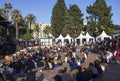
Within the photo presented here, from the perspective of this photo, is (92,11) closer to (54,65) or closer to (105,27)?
(105,27)

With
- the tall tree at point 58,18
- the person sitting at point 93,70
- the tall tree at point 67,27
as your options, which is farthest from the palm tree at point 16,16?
the person sitting at point 93,70

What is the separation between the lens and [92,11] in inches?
2514

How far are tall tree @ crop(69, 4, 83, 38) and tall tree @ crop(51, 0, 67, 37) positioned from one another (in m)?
4.42

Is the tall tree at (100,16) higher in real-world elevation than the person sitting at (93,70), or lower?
higher

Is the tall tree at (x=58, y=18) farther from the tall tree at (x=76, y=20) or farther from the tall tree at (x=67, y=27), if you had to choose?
the tall tree at (x=76, y=20)

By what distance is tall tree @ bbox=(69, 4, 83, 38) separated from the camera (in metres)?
65.6

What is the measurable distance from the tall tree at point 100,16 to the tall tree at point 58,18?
8.67 m

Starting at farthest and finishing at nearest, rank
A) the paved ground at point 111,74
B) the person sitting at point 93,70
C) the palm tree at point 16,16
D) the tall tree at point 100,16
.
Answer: the palm tree at point 16,16
the tall tree at point 100,16
the paved ground at point 111,74
the person sitting at point 93,70

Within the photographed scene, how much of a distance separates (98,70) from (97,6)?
48.1 meters

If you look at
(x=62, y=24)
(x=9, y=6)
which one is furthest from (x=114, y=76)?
(x=9, y=6)

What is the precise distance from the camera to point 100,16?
62875mm

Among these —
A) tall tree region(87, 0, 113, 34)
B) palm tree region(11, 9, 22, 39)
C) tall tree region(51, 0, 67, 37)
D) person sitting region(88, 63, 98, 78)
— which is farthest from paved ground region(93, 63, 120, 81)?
palm tree region(11, 9, 22, 39)

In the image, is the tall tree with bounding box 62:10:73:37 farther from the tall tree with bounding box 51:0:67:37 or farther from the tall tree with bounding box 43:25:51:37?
the tall tree with bounding box 43:25:51:37

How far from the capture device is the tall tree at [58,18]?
71125 millimetres
